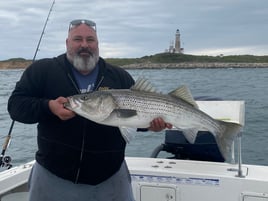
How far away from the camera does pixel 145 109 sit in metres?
3.64

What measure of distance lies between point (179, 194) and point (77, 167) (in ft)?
4.41

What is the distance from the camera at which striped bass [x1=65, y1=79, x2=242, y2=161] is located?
3.45 meters

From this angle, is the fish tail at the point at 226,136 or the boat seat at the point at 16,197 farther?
the boat seat at the point at 16,197

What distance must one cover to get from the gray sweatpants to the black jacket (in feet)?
0.16

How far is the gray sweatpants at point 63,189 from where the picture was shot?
3.72 m

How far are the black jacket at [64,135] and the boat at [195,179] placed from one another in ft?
3.30

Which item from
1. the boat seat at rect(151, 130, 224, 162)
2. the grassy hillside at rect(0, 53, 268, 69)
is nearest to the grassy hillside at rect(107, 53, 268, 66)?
the grassy hillside at rect(0, 53, 268, 69)

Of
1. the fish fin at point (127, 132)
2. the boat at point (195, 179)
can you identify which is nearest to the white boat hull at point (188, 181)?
the boat at point (195, 179)

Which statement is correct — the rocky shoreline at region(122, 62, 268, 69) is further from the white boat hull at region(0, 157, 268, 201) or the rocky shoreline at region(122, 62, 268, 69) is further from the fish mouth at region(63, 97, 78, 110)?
the fish mouth at region(63, 97, 78, 110)

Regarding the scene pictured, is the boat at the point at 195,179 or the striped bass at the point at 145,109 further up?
the striped bass at the point at 145,109

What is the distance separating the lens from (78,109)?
11.2ft

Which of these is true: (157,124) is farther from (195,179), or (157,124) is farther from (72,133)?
(195,179)

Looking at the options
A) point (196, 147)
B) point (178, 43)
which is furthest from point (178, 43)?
point (196, 147)

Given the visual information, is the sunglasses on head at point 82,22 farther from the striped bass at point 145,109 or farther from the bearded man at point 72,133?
the striped bass at point 145,109
